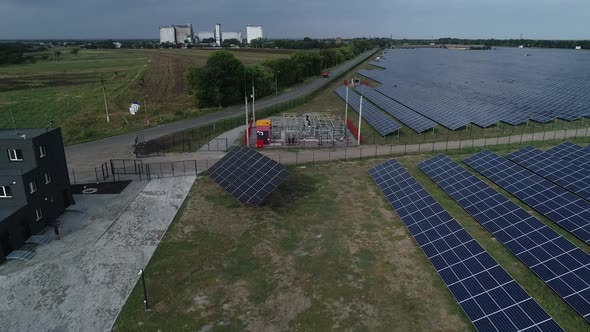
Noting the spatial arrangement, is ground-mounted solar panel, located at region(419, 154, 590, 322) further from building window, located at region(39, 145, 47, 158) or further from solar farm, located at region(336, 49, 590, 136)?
building window, located at region(39, 145, 47, 158)

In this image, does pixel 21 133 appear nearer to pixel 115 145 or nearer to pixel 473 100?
pixel 115 145

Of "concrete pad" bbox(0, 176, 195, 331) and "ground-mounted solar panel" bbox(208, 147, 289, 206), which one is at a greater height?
"ground-mounted solar panel" bbox(208, 147, 289, 206)

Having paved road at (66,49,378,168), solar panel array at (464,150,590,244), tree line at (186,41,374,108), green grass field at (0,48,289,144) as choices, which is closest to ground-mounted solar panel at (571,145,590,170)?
solar panel array at (464,150,590,244)

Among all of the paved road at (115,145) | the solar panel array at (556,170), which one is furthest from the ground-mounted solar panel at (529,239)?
the paved road at (115,145)

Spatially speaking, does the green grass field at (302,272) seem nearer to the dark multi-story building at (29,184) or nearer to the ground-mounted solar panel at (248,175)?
the ground-mounted solar panel at (248,175)

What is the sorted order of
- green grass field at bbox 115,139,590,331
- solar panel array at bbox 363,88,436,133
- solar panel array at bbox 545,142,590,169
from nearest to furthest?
green grass field at bbox 115,139,590,331 < solar panel array at bbox 545,142,590,169 < solar panel array at bbox 363,88,436,133

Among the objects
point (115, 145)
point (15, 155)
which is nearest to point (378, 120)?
point (115, 145)

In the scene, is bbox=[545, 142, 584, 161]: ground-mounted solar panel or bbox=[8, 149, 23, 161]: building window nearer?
bbox=[8, 149, 23, 161]: building window
